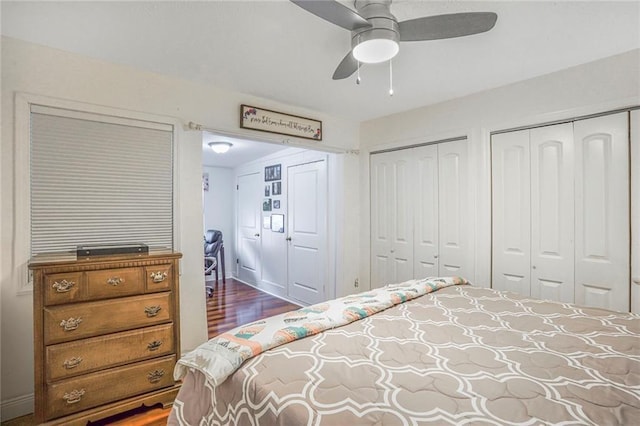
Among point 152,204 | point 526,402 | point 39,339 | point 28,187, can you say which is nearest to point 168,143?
point 152,204

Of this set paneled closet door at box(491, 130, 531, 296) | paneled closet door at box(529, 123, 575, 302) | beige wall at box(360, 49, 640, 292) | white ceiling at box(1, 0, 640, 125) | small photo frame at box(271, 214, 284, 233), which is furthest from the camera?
small photo frame at box(271, 214, 284, 233)

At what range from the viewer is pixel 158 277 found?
2.02m

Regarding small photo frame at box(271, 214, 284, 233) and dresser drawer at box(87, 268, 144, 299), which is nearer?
dresser drawer at box(87, 268, 144, 299)

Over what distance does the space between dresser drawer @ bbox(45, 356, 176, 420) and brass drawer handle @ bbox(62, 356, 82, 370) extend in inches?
2.9

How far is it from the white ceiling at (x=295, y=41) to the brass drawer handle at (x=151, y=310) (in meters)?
1.67

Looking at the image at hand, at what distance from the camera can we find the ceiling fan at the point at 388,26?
1.40 metres

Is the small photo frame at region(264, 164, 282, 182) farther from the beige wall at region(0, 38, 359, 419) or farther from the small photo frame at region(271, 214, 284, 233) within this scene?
the beige wall at region(0, 38, 359, 419)

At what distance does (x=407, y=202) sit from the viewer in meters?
3.37

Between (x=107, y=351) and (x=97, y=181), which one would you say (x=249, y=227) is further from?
(x=107, y=351)

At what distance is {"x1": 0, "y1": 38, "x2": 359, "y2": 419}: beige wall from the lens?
1913 mm

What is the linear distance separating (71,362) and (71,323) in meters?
0.22

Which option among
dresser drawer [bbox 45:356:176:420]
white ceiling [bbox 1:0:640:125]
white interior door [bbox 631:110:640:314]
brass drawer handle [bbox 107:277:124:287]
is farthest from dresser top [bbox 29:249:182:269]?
white interior door [bbox 631:110:640:314]

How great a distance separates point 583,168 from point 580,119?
361 mm

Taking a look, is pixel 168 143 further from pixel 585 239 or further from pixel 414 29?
pixel 585 239
